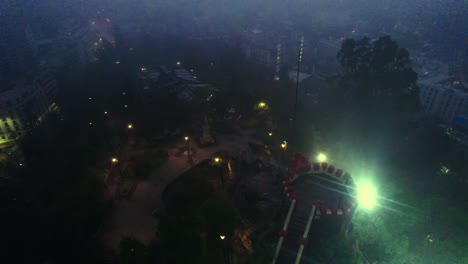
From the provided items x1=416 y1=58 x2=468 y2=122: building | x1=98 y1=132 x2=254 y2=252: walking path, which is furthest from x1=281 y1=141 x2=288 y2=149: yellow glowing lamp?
x1=416 y1=58 x2=468 y2=122: building

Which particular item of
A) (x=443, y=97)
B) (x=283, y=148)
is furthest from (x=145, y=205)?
(x=443, y=97)

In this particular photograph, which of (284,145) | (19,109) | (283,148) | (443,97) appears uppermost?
(284,145)

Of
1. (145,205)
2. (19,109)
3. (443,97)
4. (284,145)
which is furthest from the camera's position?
(19,109)

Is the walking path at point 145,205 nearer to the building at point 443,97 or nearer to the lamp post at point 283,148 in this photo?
the lamp post at point 283,148

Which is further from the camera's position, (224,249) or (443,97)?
(443,97)

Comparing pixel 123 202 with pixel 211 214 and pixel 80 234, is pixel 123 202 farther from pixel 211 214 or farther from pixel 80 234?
pixel 211 214

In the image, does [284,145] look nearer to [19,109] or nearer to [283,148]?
[283,148]

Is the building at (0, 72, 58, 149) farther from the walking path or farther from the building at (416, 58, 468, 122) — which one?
the building at (416, 58, 468, 122)

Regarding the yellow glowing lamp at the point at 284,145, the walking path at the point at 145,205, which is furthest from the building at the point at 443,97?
the walking path at the point at 145,205

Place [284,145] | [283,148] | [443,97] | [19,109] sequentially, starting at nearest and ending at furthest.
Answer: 1. [284,145]
2. [283,148]
3. [443,97]
4. [19,109]
